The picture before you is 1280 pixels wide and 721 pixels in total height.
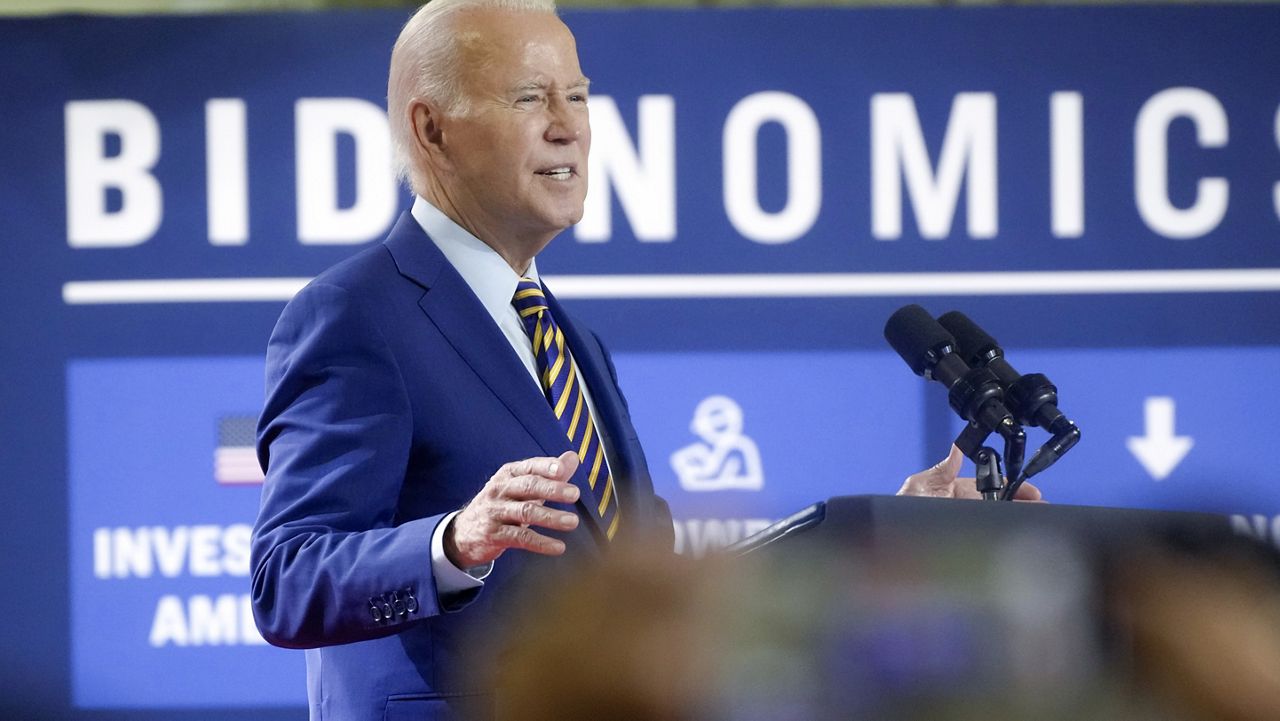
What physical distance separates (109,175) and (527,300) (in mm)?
2242

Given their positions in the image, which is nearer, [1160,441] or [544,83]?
[544,83]

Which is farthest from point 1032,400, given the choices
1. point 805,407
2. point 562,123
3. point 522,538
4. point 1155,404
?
point 1155,404

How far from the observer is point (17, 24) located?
357cm

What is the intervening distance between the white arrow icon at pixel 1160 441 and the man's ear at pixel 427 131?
2.37 metres

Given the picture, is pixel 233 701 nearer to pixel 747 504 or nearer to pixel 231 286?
pixel 231 286

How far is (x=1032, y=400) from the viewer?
63.0 inches

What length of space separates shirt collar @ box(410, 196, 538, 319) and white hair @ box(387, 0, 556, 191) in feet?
0.33

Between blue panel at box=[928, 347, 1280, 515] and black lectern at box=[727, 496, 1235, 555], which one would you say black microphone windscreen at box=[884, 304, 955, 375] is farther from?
blue panel at box=[928, 347, 1280, 515]

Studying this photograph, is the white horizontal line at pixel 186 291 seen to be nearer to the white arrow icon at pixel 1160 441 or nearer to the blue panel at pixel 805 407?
the blue panel at pixel 805 407

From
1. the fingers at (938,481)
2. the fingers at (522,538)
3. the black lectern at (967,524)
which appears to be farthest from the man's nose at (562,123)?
the black lectern at (967,524)

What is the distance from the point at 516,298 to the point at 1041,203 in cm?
219

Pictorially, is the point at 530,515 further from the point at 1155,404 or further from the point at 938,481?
the point at 1155,404

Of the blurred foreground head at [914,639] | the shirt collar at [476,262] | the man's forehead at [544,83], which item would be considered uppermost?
the man's forehead at [544,83]

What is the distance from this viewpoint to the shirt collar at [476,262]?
167cm
